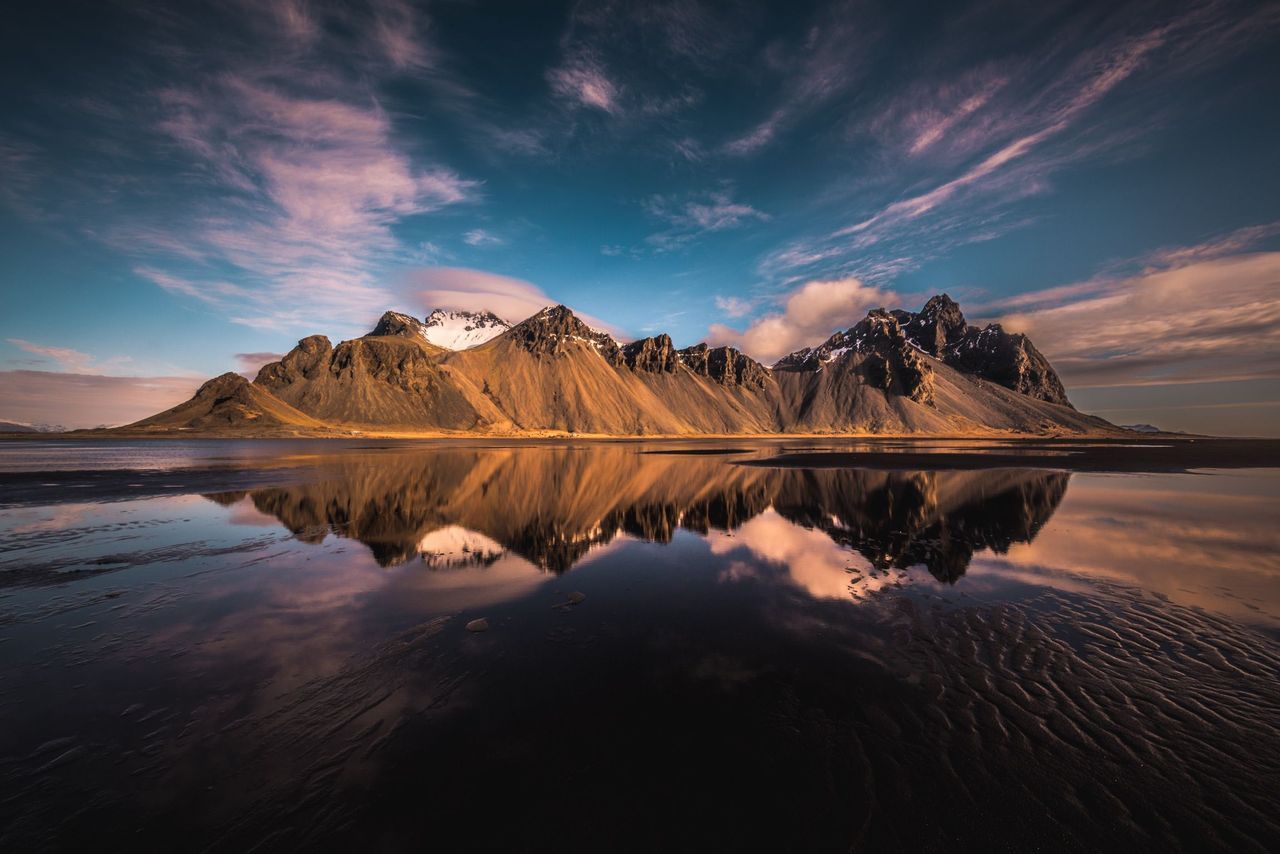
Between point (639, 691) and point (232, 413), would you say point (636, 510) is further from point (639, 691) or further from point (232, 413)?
point (232, 413)

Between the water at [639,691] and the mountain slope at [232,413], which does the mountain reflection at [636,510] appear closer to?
the water at [639,691]

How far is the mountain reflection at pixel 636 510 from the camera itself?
19.9 meters

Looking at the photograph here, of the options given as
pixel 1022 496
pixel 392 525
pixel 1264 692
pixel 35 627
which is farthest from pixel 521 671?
pixel 1022 496

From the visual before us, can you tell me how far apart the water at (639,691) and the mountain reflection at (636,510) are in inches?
23.7

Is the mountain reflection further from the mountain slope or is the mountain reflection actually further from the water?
the mountain slope

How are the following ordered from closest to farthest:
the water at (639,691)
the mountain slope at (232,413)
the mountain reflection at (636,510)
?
the water at (639,691)
the mountain reflection at (636,510)
the mountain slope at (232,413)

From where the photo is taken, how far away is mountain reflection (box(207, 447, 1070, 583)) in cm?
1992

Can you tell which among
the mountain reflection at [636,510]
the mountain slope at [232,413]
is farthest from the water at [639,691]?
the mountain slope at [232,413]

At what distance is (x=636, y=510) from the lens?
1133 inches

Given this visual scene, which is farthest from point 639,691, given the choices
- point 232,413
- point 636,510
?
point 232,413

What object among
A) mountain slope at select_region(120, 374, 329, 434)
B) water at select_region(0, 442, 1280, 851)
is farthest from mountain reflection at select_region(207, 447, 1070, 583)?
mountain slope at select_region(120, 374, 329, 434)

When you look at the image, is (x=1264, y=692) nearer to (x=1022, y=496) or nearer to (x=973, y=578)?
(x=973, y=578)

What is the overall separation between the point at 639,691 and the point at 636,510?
19782 mm

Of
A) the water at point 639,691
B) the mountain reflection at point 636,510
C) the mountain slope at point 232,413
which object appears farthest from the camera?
the mountain slope at point 232,413
